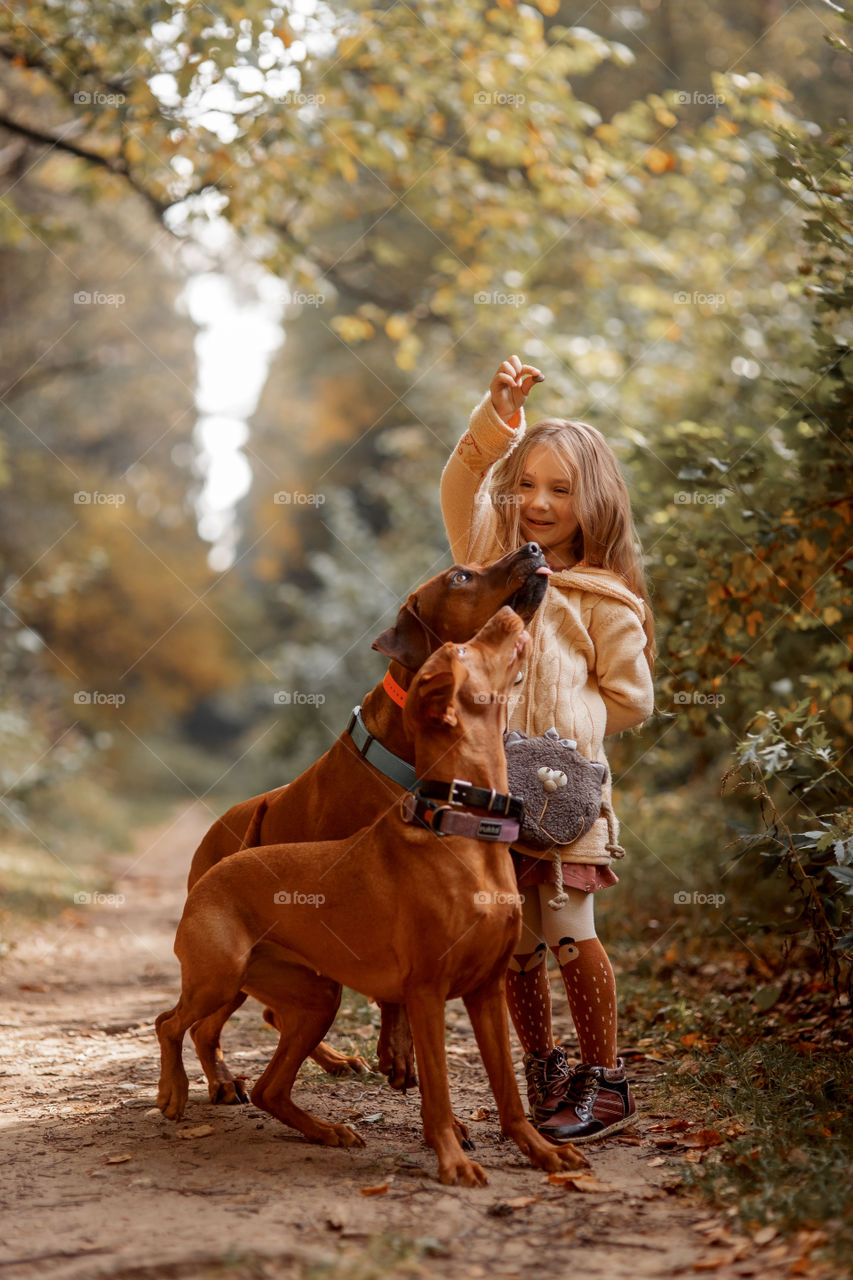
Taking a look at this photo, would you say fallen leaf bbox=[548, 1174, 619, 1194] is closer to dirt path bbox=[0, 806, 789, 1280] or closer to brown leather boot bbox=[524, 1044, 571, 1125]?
dirt path bbox=[0, 806, 789, 1280]

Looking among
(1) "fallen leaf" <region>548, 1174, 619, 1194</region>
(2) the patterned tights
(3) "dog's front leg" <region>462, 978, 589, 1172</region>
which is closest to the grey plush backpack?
(2) the patterned tights

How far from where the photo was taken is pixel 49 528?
1925 centimetres

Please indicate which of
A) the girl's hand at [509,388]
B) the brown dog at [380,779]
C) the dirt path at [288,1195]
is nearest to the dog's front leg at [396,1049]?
the brown dog at [380,779]

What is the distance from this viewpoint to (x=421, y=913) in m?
3.39

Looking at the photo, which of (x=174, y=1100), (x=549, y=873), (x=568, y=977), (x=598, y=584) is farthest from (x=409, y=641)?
(x=174, y=1100)

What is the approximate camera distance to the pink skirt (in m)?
3.95

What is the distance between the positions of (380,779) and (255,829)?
0.65m

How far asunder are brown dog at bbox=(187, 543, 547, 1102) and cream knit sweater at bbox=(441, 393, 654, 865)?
14.9 inches

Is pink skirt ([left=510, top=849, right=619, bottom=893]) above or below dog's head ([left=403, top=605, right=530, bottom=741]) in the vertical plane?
below

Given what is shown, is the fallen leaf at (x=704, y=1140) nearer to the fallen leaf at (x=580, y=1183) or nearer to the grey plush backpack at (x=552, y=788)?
the fallen leaf at (x=580, y=1183)

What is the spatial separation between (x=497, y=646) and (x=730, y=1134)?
1.80 meters

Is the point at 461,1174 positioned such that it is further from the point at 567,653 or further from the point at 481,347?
the point at 481,347

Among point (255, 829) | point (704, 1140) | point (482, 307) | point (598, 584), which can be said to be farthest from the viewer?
point (482, 307)

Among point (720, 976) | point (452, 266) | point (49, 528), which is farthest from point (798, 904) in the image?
point (49, 528)
